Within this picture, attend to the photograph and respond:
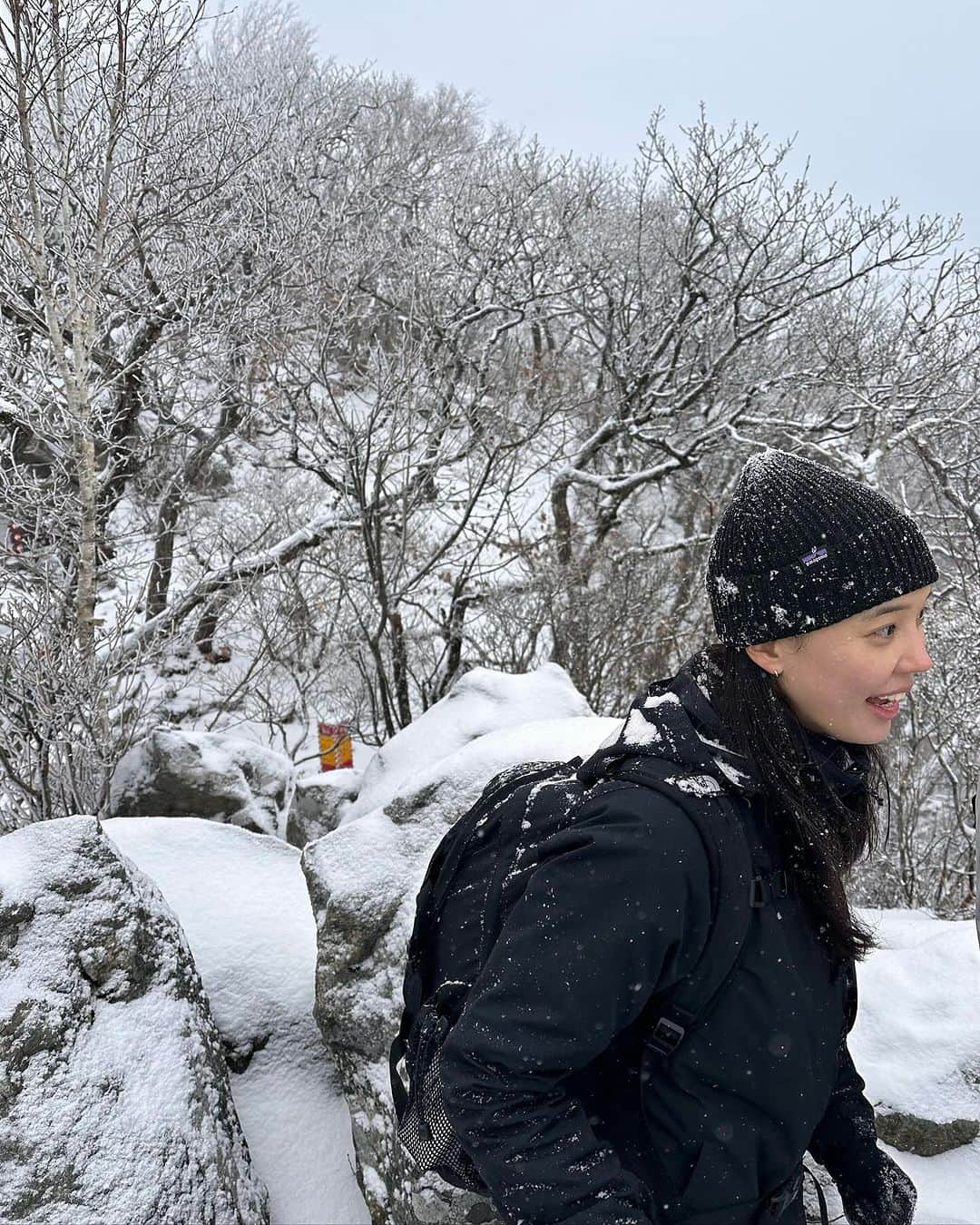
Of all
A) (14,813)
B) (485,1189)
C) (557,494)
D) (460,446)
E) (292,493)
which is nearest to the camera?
(485,1189)

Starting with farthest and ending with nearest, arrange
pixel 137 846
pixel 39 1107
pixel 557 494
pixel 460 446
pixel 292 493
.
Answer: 1. pixel 557 494
2. pixel 292 493
3. pixel 460 446
4. pixel 137 846
5. pixel 39 1107

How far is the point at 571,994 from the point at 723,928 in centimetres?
22

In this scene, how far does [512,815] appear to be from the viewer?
132 centimetres

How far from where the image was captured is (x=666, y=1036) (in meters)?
1.16

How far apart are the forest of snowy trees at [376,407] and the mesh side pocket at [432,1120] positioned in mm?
4786

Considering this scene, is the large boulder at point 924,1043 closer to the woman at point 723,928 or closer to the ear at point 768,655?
the woman at point 723,928

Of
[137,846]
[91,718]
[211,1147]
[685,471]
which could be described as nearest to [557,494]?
[685,471]

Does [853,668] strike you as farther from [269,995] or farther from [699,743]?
[269,995]

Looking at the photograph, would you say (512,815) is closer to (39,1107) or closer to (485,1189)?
(485,1189)

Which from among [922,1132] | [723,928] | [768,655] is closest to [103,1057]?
[723,928]

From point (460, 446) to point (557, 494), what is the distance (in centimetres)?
328

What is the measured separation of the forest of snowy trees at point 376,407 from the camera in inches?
287

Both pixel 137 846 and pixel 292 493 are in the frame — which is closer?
pixel 137 846

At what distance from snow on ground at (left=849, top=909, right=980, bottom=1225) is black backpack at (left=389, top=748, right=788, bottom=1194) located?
6.56 ft
